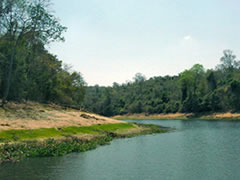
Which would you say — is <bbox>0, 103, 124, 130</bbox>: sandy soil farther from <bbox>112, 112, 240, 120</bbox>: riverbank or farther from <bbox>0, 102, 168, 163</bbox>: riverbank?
<bbox>112, 112, 240, 120</bbox>: riverbank

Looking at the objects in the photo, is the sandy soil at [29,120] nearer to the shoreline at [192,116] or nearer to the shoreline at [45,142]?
the shoreline at [45,142]

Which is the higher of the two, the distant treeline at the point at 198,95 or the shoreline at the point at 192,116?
the distant treeline at the point at 198,95

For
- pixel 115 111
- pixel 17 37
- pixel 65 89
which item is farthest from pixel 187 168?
pixel 115 111

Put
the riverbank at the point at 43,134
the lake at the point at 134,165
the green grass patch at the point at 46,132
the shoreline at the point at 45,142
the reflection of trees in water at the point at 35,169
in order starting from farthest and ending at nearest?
the green grass patch at the point at 46,132 < the riverbank at the point at 43,134 < the shoreline at the point at 45,142 < the lake at the point at 134,165 < the reflection of trees in water at the point at 35,169

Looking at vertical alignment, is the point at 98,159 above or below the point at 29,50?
below

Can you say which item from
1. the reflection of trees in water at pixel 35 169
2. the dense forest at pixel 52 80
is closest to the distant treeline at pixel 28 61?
the dense forest at pixel 52 80

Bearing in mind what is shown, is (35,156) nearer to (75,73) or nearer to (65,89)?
(65,89)

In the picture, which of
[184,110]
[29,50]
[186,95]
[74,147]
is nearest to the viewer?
[74,147]

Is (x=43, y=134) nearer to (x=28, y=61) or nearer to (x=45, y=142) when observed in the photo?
(x=45, y=142)

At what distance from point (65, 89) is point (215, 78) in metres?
99.9

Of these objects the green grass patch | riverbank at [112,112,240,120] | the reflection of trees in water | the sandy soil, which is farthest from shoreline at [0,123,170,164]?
riverbank at [112,112,240,120]

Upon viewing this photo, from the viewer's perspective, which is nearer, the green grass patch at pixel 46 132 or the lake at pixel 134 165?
the lake at pixel 134 165

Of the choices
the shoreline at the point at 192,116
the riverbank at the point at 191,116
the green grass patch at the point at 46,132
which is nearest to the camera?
the green grass patch at the point at 46,132

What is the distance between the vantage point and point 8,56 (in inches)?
2263
